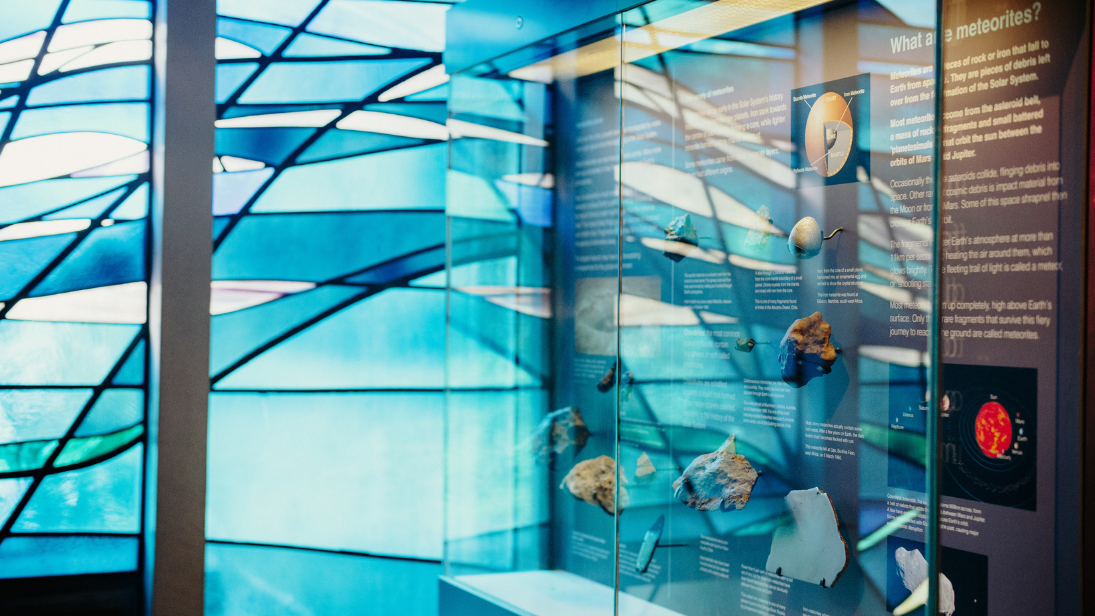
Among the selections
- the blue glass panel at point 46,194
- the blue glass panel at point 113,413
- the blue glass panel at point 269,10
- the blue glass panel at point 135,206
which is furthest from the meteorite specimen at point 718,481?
the blue glass panel at point 269,10

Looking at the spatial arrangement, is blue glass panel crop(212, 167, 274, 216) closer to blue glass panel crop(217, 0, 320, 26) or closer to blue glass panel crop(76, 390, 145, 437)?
blue glass panel crop(217, 0, 320, 26)

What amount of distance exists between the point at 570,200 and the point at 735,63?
2.73 ft

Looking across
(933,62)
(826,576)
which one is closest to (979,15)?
(933,62)

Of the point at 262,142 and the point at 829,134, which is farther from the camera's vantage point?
the point at 262,142

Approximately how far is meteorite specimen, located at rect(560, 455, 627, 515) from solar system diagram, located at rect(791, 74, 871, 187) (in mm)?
1148

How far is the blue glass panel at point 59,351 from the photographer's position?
9.87ft

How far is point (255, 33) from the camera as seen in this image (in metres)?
3.45

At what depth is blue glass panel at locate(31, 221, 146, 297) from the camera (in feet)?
10.2

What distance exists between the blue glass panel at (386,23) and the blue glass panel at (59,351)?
1.58 metres

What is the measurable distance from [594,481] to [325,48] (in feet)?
7.50

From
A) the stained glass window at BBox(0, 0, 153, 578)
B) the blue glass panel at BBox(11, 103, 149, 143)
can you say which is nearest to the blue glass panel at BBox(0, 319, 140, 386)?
the stained glass window at BBox(0, 0, 153, 578)

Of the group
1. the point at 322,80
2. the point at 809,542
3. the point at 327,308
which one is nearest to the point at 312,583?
the point at 327,308

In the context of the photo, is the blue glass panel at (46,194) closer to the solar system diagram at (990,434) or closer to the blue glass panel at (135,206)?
the blue glass panel at (135,206)

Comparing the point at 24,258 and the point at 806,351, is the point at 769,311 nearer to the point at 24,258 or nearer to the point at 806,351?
the point at 806,351
